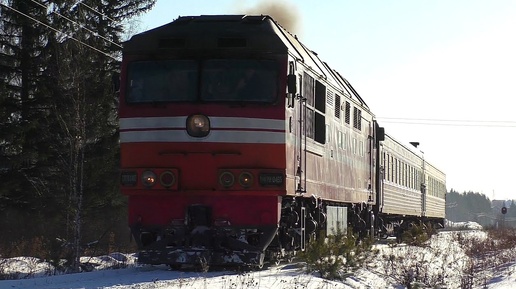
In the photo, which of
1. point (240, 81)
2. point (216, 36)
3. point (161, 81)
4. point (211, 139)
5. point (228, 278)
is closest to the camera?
point (228, 278)

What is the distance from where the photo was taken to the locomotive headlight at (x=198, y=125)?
1238 cm

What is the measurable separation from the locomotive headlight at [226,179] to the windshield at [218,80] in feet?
3.66

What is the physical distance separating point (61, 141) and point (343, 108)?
386 inches

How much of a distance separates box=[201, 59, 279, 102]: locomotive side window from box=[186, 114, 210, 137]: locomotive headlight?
312mm

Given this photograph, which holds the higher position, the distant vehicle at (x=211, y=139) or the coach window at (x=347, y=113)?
the coach window at (x=347, y=113)

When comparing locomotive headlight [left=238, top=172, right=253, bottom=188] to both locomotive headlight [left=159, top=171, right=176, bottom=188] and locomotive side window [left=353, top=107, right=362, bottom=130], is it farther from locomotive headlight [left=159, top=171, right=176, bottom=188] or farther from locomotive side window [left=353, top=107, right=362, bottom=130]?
locomotive side window [left=353, top=107, right=362, bottom=130]

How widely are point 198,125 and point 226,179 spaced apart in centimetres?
91

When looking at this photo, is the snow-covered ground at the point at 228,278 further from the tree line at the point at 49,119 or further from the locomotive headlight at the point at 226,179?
the tree line at the point at 49,119

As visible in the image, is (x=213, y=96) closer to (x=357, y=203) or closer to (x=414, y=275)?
(x=414, y=275)

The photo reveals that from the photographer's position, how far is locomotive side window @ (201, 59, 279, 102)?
40.9 ft

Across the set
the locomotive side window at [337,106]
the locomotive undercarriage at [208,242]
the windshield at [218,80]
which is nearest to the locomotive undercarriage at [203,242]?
the locomotive undercarriage at [208,242]

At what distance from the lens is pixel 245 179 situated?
12250 millimetres

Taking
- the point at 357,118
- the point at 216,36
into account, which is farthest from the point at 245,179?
the point at 357,118

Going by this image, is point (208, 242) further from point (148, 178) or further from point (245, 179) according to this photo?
point (148, 178)
